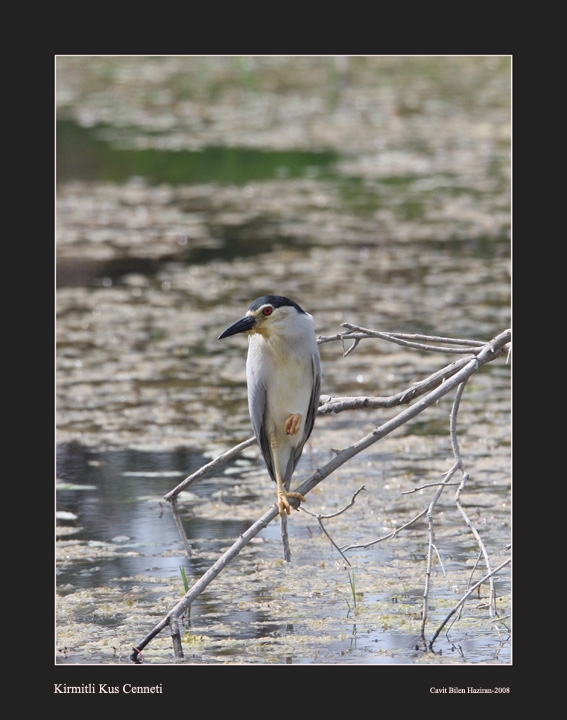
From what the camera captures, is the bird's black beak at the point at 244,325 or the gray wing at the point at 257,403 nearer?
the bird's black beak at the point at 244,325

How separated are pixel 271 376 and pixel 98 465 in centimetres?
246

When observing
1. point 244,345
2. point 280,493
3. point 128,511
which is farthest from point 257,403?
point 244,345

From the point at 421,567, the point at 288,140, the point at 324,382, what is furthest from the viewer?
the point at 288,140

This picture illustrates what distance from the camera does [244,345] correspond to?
8.75m

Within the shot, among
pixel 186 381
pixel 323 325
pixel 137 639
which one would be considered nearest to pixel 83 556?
pixel 137 639

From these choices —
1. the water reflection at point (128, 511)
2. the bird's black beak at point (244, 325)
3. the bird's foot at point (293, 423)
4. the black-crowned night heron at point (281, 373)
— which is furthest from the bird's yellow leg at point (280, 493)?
the water reflection at point (128, 511)

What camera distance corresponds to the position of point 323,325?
8.85 meters

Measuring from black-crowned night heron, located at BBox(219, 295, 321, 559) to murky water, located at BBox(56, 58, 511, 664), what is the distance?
81 cm

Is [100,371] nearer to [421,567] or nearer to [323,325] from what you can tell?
[323,325]

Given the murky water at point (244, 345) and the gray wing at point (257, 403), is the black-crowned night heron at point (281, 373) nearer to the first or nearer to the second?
the gray wing at point (257, 403)

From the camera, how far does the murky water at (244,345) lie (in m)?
4.93

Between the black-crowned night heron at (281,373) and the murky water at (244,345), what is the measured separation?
808 mm

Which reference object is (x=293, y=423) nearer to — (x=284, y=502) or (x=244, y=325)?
(x=284, y=502)

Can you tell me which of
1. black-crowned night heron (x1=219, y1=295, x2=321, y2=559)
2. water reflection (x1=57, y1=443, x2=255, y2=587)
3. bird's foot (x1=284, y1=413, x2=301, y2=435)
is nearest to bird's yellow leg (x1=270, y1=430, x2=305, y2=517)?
black-crowned night heron (x1=219, y1=295, x2=321, y2=559)
